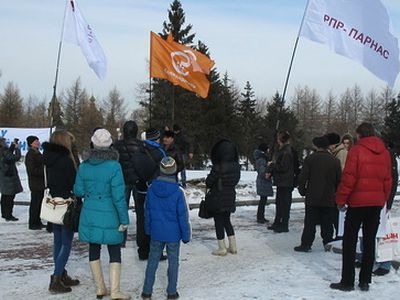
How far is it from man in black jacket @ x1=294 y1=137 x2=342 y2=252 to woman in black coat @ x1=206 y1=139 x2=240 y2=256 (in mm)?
1285

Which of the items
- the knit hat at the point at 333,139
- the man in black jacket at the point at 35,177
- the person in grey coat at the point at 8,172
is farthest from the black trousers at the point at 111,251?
the person in grey coat at the point at 8,172

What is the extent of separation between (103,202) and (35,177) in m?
5.59

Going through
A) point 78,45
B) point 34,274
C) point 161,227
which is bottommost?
point 34,274

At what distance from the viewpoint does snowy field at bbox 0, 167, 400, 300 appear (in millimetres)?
6297

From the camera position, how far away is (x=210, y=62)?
17219 mm

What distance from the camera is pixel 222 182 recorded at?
8.25 meters

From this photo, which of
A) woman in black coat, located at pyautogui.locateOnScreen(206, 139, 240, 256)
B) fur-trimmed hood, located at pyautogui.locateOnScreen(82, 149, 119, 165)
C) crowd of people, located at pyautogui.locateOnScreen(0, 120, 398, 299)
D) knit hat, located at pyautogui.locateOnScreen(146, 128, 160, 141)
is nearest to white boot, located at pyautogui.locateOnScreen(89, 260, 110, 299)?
crowd of people, located at pyautogui.locateOnScreen(0, 120, 398, 299)

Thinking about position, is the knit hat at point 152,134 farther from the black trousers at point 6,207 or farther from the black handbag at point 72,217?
the black trousers at point 6,207

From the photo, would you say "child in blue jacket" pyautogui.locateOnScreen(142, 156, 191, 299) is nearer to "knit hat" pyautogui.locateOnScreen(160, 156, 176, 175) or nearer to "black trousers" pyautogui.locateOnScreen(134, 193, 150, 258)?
"knit hat" pyautogui.locateOnScreen(160, 156, 176, 175)

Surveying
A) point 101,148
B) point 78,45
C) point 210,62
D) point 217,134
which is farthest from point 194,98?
point 101,148

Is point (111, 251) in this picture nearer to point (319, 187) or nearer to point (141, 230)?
point (141, 230)

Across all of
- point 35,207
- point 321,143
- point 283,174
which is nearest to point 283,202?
point 283,174

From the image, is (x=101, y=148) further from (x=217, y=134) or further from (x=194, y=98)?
(x=217, y=134)

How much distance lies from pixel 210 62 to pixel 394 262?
1104 cm
